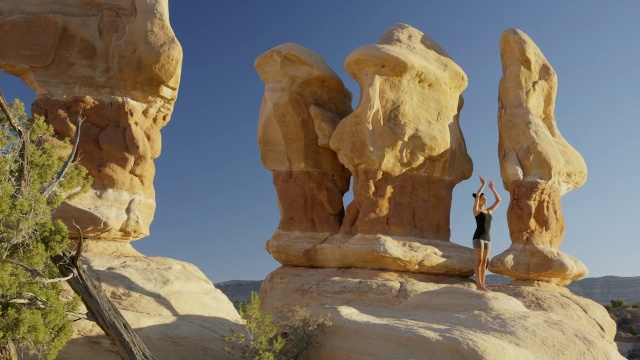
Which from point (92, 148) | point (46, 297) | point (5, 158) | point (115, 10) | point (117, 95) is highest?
point (115, 10)

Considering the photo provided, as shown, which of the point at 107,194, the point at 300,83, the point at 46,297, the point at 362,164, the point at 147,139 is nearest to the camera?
the point at 46,297

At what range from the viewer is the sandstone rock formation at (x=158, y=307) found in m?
8.41

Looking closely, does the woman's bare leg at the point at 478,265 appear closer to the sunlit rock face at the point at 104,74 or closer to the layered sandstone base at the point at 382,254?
the layered sandstone base at the point at 382,254

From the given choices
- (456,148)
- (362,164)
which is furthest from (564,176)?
(362,164)

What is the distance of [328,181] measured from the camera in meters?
17.5

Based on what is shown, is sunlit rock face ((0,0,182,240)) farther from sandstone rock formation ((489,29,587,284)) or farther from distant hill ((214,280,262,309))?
distant hill ((214,280,262,309))

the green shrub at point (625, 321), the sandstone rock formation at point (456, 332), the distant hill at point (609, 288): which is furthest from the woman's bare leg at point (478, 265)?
the distant hill at point (609, 288)

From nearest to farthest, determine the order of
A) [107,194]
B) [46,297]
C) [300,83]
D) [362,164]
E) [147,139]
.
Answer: [46,297] → [107,194] → [147,139] → [362,164] → [300,83]

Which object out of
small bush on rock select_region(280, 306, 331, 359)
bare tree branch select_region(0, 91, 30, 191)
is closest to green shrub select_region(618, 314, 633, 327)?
small bush on rock select_region(280, 306, 331, 359)

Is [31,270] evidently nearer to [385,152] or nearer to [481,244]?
[481,244]

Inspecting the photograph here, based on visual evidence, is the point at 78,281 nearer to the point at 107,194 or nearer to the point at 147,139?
the point at 107,194

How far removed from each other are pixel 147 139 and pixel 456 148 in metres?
7.89

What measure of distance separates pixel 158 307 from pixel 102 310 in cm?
235

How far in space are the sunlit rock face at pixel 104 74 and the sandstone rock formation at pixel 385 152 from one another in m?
5.78
